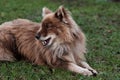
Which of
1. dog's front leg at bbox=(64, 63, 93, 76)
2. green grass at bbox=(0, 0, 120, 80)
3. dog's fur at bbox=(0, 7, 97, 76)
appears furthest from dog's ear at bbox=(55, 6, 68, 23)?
green grass at bbox=(0, 0, 120, 80)

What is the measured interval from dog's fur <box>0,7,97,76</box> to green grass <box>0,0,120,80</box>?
170mm

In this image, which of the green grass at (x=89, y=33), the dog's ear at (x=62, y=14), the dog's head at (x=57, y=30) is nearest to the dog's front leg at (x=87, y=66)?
the green grass at (x=89, y=33)

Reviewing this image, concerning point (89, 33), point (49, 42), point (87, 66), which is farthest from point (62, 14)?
point (89, 33)

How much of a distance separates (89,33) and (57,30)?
12.2 feet

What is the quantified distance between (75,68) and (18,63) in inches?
45.4

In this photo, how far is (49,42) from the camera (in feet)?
21.8

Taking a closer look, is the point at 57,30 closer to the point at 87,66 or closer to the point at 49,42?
the point at 49,42

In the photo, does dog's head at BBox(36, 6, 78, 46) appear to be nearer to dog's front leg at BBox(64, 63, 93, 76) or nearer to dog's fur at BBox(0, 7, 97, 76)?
dog's fur at BBox(0, 7, 97, 76)

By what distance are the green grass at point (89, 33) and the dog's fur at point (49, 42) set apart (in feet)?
0.56

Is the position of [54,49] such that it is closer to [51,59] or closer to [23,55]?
[51,59]

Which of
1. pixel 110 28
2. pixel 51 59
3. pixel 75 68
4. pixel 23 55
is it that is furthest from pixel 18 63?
pixel 110 28

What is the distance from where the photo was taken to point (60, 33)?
658cm

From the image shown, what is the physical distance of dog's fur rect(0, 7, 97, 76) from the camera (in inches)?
260

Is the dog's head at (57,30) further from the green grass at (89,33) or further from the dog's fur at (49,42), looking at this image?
the green grass at (89,33)
